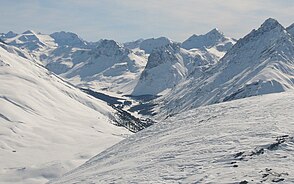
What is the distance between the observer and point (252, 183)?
3238 centimetres

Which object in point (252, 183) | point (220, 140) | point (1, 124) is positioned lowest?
point (252, 183)

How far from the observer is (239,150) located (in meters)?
41.2

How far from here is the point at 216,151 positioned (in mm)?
43000

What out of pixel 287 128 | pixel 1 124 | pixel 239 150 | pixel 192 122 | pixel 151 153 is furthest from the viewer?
pixel 1 124

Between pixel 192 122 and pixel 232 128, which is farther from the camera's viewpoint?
pixel 192 122

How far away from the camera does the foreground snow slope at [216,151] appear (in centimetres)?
3597

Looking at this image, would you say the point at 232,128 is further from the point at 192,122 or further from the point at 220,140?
the point at 192,122

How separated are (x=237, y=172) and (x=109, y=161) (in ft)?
81.8

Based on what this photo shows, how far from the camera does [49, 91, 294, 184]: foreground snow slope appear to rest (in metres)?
36.0

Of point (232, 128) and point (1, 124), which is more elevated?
→ point (1, 124)

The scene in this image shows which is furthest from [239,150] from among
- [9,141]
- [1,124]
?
[1,124]

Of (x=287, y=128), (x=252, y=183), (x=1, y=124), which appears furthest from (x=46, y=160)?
(x=252, y=183)

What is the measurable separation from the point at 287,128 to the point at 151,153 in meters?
14.5

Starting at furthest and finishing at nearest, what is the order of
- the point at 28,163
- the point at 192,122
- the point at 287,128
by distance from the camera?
the point at 28,163, the point at 192,122, the point at 287,128
